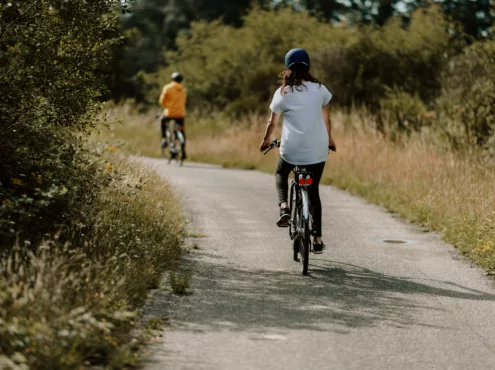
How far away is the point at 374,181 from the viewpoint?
51.6 feet

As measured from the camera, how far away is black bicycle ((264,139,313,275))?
823 centimetres

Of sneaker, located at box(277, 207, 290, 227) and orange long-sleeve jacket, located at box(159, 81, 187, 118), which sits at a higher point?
orange long-sleeve jacket, located at box(159, 81, 187, 118)

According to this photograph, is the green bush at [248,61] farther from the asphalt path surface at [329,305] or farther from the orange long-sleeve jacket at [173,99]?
the asphalt path surface at [329,305]

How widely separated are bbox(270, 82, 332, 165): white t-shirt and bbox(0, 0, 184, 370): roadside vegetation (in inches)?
63.0

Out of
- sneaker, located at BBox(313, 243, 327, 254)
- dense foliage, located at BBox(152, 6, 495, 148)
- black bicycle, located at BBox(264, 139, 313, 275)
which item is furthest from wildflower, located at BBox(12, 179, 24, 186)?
dense foliage, located at BBox(152, 6, 495, 148)

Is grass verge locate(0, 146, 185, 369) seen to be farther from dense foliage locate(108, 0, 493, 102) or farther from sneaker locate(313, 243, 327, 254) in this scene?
dense foliage locate(108, 0, 493, 102)

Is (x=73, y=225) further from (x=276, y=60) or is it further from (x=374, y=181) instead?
(x=276, y=60)

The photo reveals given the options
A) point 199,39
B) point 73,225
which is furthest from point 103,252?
point 199,39

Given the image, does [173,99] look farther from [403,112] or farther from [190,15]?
[190,15]

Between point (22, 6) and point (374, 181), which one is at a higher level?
point (22, 6)

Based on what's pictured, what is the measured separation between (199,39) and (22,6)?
108 ft

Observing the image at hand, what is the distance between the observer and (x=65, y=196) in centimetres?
780

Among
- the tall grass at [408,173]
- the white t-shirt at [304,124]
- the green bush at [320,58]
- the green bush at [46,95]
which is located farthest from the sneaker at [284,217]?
the green bush at [320,58]

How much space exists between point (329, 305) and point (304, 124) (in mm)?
2014
